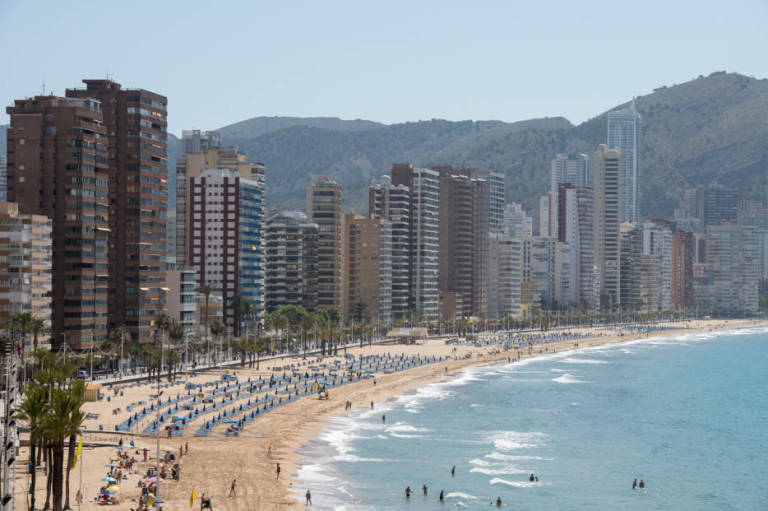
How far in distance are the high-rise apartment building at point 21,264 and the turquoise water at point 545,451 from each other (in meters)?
41.9

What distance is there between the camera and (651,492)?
8669cm

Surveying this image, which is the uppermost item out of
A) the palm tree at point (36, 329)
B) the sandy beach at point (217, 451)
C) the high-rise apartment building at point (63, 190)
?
the high-rise apartment building at point (63, 190)

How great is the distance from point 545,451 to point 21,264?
67.8 m

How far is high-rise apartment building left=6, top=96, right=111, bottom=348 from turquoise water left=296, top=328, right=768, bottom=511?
43.5m

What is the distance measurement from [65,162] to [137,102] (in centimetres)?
1902

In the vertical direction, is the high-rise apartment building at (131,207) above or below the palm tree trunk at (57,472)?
above

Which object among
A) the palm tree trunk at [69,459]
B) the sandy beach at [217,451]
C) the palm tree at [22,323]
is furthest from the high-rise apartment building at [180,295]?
the palm tree trunk at [69,459]

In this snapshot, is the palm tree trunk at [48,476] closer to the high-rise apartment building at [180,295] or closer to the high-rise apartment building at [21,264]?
the high-rise apartment building at [21,264]

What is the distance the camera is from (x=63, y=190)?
466 feet

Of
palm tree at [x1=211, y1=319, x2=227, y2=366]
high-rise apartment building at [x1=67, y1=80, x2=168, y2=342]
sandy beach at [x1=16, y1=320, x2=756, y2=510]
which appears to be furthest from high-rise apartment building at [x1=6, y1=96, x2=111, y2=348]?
palm tree at [x1=211, y1=319, x2=227, y2=366]

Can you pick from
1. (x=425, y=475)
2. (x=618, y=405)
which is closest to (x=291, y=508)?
(x=425, y=475)

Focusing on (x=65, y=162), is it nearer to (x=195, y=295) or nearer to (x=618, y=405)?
(x=195, y=295)

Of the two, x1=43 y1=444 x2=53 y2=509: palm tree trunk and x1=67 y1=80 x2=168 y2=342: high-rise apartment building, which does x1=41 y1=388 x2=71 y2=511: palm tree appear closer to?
x1=43 y1=444 x2=53 y2=509: palm tree trunk

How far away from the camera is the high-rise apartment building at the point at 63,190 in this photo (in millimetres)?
141250
